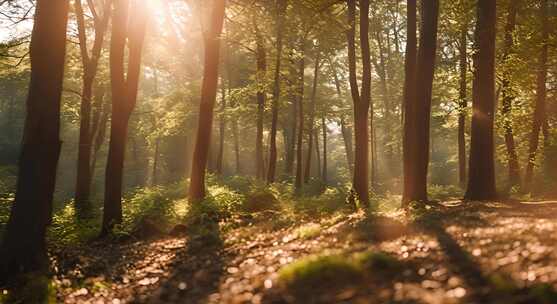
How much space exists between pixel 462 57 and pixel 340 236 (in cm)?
2153

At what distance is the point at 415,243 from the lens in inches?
257

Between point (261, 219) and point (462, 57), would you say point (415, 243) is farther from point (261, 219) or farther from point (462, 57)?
point (462, 57)

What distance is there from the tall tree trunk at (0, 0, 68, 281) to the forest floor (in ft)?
2.68

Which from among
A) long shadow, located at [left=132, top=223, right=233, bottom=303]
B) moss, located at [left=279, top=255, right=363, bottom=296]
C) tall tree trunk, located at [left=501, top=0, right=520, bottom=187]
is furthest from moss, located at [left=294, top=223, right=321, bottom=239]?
tall tree trunk, located at [left=501, top=0, right=520, bottom=187]

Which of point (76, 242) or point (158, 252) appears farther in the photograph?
point (76, 242)

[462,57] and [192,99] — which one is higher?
[462,57]

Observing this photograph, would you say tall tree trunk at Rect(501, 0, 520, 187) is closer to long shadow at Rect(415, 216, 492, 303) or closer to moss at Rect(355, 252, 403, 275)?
long shadow at Rect(415, 216, 492, 303)

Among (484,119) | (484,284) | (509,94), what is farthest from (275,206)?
(484,284)

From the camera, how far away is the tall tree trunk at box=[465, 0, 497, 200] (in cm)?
1314

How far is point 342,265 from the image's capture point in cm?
561

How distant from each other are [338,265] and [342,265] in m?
0.05

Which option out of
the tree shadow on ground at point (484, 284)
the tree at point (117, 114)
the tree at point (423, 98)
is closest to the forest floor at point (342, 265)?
the tree shadow on ground at point (484, 284)

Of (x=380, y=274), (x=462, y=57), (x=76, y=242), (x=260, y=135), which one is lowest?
(x=76, y=242)

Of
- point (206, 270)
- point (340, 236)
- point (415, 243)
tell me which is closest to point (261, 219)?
point (340, 236)
